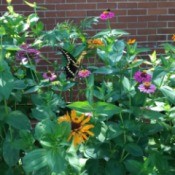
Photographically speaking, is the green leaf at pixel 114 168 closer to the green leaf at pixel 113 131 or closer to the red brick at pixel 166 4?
the green leaf at pixel 113 131

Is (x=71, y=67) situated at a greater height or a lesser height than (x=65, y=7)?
lesser

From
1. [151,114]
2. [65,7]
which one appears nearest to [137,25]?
[65,7]

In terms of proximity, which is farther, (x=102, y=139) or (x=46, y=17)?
(x=46, y=17)

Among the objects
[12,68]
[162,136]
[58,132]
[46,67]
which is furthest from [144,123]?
[46,67]

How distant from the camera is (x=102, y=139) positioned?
2043mm

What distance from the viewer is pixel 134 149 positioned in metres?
2.05

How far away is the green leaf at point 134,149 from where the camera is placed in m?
2.04

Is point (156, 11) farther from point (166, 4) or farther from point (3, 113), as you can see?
point (3, 113)

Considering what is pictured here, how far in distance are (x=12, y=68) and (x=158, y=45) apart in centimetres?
241

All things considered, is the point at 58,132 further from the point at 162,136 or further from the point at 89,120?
the point at 162,136

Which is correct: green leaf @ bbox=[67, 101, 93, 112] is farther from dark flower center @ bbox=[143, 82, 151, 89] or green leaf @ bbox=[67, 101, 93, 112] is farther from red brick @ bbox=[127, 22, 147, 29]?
red brick @ bbox=[127, 22, 147, 29]

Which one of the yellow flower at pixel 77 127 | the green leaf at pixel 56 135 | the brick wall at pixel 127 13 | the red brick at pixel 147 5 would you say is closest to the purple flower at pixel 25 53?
the yellow flower at pixel 77 127

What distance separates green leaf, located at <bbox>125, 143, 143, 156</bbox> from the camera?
6.70ft

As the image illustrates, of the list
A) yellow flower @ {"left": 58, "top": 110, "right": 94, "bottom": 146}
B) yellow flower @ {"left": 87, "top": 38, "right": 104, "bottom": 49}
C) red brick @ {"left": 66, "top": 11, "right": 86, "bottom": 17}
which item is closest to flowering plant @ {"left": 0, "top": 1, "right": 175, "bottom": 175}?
yellow flower @ {"left": 58, "top": 110, "right": 94, "bottom": 146}
